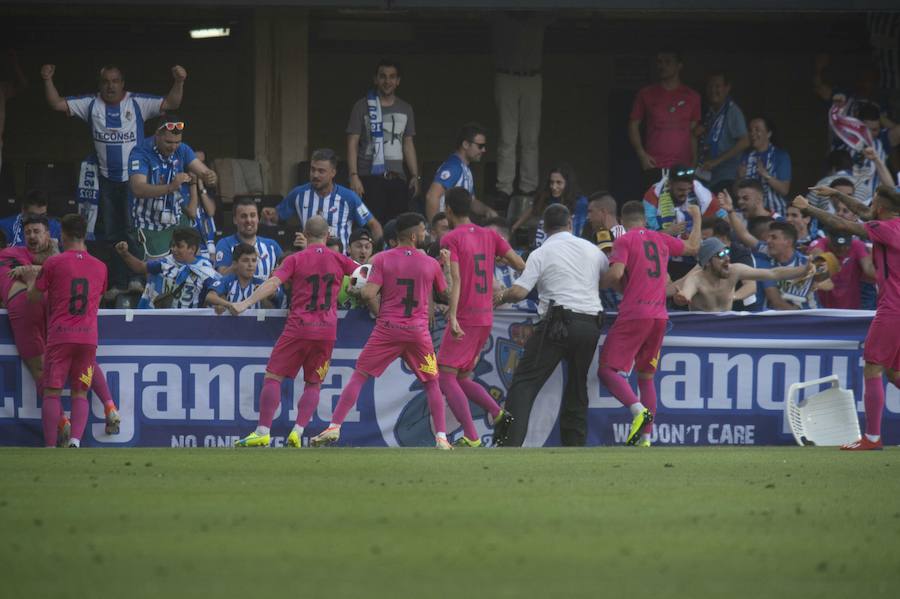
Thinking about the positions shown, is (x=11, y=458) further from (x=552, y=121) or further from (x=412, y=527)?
(x=552, y=121)

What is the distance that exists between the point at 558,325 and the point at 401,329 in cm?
146

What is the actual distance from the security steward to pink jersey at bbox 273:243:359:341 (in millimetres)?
1519

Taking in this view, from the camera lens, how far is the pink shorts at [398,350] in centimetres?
1220

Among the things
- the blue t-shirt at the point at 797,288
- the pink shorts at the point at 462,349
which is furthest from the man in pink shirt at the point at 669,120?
the pink shorts at the point at 462,349

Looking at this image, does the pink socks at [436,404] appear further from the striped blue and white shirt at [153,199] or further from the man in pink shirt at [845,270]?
the man in pink shirt at [845,270]

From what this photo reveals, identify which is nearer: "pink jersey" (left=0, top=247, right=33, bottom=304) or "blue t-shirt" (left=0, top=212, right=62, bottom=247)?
"pink jersey" (left=0, top=247, right=33, bottom=304)

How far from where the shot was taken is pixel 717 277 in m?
13.8

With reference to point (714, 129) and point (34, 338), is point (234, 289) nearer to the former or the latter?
point (34, 338)

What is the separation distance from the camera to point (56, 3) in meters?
16.3

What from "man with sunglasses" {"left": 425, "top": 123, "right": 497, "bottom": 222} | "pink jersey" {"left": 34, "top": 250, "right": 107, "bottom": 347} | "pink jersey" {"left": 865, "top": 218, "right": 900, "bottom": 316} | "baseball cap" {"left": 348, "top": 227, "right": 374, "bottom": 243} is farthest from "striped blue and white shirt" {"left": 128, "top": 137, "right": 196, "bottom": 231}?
"pink jersey" {"left": 865, "top": 218, "right": 900, "bottom": 316}

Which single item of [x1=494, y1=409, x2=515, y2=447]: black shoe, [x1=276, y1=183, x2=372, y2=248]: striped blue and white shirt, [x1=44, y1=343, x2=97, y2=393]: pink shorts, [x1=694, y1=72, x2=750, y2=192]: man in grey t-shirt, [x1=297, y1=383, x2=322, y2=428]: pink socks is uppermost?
[x1=694, y1=72, x2=750, y2=192]: man in grey t-shirt

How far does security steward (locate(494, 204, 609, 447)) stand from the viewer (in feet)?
42.1

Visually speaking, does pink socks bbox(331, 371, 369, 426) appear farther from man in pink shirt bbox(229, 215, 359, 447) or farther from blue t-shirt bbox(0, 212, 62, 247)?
blue t-shirt bbox(0, 212, 62, 247)

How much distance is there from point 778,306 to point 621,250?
2.31m
